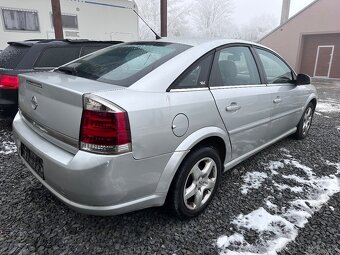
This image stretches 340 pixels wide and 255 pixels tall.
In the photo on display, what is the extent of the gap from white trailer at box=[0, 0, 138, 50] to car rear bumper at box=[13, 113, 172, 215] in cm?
874

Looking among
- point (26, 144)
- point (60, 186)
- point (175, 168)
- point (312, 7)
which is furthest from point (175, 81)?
point (312, 7)

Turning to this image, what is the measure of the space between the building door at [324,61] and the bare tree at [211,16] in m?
24.5

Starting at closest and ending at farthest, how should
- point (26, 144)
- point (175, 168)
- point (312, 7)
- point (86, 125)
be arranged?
point (86, 125), point (175, 168), point (26, 144), point (312, 7)

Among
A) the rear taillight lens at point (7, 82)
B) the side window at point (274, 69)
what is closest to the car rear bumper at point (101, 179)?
the side window at point (274, 69)

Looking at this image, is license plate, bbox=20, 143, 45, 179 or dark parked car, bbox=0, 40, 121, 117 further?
dark parked car, bbox=0, 40, 121, 117

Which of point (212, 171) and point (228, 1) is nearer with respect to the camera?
point (212, 171)

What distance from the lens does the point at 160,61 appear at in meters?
2.18

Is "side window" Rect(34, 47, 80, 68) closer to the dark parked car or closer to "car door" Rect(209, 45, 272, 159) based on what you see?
the dark parked car

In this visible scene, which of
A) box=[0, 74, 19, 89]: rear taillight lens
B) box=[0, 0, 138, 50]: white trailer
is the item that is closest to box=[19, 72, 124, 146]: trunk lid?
box=[0, 74, 19, 89]: rear taillight lens

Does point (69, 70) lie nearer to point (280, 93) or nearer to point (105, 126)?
point (105, 126)

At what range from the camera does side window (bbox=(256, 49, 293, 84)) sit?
3.29 m

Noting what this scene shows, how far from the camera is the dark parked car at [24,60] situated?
4082 millimetres

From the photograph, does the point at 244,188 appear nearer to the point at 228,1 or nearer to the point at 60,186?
the point at 60,186

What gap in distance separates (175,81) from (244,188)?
1.52 meters
